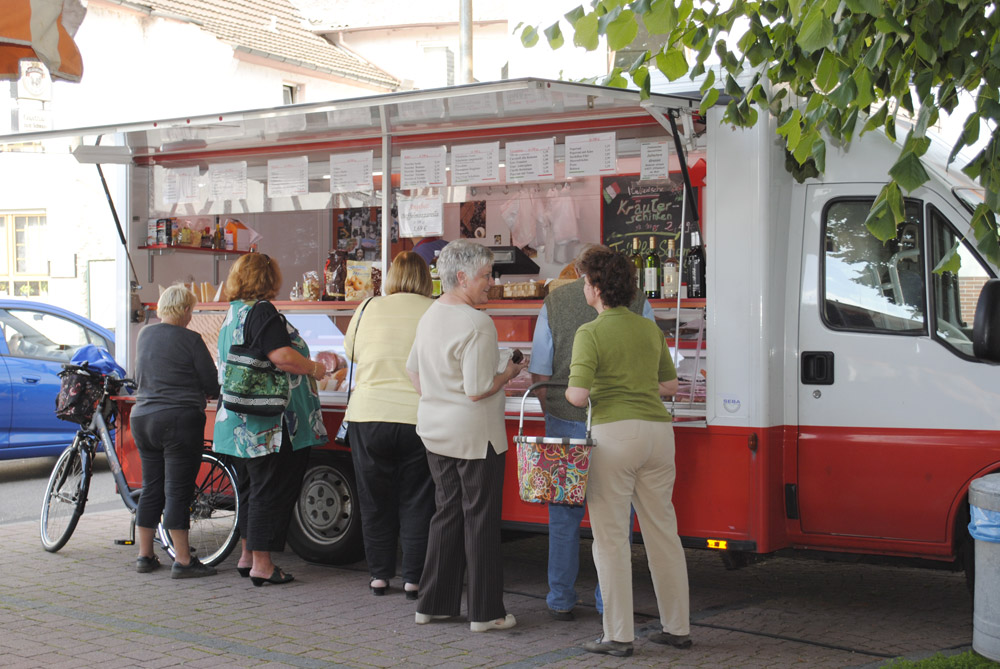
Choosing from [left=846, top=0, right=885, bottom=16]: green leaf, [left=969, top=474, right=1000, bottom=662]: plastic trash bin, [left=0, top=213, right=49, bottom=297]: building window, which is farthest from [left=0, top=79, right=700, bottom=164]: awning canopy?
[left=0, top=213, right=49, bottom=297]: building window

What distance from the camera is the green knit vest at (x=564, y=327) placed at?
562cm

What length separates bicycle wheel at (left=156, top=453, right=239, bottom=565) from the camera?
6840 mm

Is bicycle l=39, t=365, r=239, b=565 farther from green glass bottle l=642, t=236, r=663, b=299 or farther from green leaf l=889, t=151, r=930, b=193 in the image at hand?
green leaf l=889, t=151, r=930, b=193

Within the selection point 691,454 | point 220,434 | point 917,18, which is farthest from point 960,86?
point 220,434

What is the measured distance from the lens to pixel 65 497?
7238 mm

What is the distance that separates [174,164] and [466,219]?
2170 mm

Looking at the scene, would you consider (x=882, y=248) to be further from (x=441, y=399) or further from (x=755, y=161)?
(x=441, y=399)

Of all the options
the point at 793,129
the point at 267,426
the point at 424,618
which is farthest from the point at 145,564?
the point at 793,129

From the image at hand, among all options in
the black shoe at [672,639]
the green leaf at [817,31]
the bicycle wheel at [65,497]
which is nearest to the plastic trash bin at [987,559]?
the black shoe at [672,639]

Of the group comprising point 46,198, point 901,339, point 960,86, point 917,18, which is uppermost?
point 46,198

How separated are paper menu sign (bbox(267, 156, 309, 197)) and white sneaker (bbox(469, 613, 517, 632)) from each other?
3624 mm

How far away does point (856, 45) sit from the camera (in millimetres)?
4055

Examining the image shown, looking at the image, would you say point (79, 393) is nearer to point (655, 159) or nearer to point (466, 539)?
point (466, 539)

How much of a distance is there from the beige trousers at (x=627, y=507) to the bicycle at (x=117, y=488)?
9.32 ft
